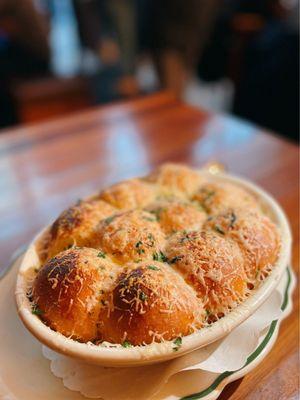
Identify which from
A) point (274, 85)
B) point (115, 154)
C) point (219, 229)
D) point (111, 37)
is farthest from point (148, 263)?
point (111, 37)

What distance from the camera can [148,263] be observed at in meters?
0.54

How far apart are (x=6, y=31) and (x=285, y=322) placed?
237cm

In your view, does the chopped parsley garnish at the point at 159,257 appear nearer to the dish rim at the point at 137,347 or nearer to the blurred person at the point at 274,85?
the dish rim at the point at 137,347

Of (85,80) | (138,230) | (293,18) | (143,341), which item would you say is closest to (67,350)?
(143,341)

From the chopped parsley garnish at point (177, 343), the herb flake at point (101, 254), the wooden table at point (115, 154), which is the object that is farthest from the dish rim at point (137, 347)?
the wooden table at point (115, 154)

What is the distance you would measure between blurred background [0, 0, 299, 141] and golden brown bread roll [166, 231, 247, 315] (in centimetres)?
135

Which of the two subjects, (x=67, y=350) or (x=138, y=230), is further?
(x=138, y=230)

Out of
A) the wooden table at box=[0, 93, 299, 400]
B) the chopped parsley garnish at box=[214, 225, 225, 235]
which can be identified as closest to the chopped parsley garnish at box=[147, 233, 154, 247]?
the chopped parsley garnish at box=[214, 225, 225, 235]

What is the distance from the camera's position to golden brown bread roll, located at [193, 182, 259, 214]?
0.67m

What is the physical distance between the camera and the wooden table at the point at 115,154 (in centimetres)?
95

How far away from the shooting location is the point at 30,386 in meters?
0.51

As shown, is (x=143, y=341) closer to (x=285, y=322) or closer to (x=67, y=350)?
(x=67, y=350)

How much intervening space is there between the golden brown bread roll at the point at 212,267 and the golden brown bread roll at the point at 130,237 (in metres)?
0.03

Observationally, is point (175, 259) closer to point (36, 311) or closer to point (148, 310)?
point (148, 310)
